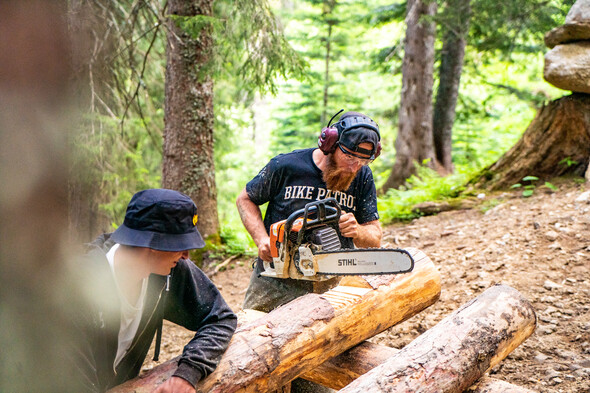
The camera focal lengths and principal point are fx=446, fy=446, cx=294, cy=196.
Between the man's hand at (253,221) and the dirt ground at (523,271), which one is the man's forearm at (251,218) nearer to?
the man's hand at (253,221)

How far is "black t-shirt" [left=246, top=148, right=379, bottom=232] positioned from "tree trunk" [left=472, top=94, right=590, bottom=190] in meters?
4.03

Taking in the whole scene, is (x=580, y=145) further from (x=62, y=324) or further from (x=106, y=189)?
(x=106, y=189)

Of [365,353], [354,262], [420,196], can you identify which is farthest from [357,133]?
[420,196]

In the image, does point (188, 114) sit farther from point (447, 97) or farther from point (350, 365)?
point (447, 97)

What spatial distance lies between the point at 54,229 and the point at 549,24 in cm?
891

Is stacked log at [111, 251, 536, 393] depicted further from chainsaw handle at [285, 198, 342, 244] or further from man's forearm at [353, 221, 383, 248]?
chainsaw handle at [285, 198, 342, 244]

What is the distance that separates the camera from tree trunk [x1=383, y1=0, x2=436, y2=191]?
8.68m

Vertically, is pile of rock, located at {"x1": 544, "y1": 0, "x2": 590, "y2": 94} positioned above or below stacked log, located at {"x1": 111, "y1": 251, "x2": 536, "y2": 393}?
above

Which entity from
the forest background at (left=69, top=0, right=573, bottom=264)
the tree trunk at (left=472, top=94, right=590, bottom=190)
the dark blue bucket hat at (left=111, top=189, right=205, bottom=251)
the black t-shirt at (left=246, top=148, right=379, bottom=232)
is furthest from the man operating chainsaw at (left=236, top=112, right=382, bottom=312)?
the tree trunk at (left=472, top=94, right=590, bottom=190)

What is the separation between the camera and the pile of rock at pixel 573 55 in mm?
5578

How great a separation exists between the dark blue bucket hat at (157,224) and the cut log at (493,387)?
1649 millimetres

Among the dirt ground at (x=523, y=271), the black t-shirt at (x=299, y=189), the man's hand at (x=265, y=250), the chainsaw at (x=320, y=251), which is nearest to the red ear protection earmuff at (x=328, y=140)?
the black t-shirt at (x=299, y=189)

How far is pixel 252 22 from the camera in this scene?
5383 millimetres

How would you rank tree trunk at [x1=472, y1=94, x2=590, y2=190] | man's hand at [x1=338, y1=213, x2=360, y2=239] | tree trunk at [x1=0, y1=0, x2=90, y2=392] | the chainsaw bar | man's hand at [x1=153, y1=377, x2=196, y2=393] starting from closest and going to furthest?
tree trunk at [x1=0, y1=0, x2=90, y2=392]
man's hand at [x1=153, y1=377, x2=196, y2=393]
the chainsaw bar
man's hand at [x1=338, y1=213, x2=360, y2=239]
tree trunk at [x1=472, y1=94, x2=590, y2=190]
